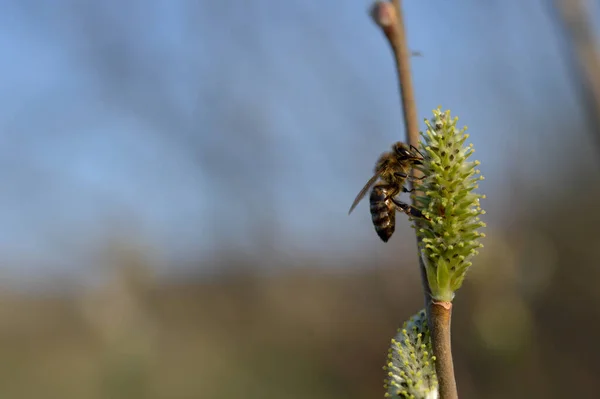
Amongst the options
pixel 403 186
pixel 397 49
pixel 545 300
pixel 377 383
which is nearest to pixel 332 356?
pixel 377 383

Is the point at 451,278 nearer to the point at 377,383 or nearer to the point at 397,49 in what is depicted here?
the point at 397,49

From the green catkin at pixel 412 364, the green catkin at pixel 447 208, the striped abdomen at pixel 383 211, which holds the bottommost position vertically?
the green catkin at pixel 412 364

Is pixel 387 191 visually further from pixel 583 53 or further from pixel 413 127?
pixel 583 53

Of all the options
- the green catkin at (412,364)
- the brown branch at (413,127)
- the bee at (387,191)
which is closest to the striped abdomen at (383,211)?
the bee at (387,191)

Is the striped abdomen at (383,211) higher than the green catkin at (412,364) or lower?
higher

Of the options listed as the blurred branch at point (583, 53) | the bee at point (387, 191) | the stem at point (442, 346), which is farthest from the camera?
the bee at point (387, 191)

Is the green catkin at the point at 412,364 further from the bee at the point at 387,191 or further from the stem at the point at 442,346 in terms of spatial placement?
the bee at the point at 387,191

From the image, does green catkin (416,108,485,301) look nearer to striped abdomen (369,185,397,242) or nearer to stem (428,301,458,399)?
stem (428,301,458,399)
